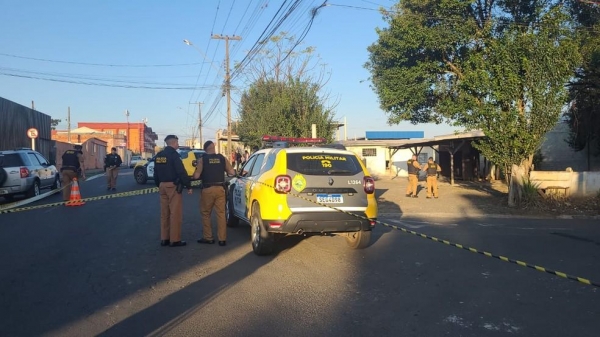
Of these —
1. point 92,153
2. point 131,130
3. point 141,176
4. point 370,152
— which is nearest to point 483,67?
point 141,176

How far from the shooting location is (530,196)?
14781 mm

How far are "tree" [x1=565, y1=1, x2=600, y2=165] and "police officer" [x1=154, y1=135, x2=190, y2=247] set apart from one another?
14.8 m

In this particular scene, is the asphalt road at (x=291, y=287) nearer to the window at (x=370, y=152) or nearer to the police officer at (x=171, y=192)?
the police officer at (x=171, y=192)

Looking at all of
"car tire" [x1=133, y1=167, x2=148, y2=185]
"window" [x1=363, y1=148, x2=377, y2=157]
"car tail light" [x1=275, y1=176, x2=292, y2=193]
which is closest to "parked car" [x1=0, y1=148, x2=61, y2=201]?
"car tire" [x1=133, y1=167, x2=148, y2=185]

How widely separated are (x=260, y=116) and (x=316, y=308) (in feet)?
71.4

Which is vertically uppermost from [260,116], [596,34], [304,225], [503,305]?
[596,34]

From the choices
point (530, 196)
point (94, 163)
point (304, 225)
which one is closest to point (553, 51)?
point (530, 196)

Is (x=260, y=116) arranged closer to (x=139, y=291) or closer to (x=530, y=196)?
(x=530, y=196)

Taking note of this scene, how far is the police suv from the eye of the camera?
7109 mm

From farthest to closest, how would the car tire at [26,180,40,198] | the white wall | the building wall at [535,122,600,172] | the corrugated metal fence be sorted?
the corrugated metal fence, the building wall at [535,122,600,172], the car tire at [26,180,40,198], the white wall

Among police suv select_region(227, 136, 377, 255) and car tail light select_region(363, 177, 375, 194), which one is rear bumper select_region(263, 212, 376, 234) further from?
car tail light select_region(363, 177, 375, 194)

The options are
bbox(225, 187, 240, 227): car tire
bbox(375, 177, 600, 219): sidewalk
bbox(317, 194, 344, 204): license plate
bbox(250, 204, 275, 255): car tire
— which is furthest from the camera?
bbox(375, 177, 600, 219): sidewalk

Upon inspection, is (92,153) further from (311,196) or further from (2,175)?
(311,196)

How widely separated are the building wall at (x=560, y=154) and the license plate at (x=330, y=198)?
20965mm
